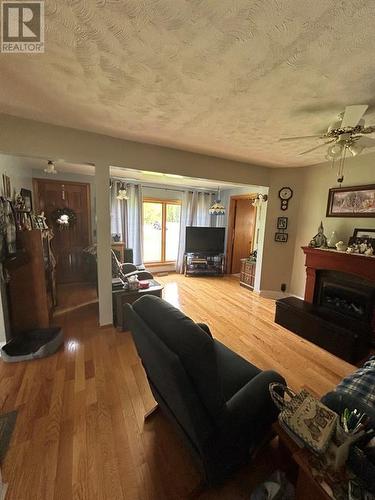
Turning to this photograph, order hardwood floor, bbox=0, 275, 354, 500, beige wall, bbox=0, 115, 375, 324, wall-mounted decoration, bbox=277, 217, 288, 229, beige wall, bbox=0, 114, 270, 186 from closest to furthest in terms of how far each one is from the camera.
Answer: hardwood floor, bbox=0, 275, 354, 500 → beige wall, bbox=0, 114, 270, 186 → beige wall, bbox=0, 115, 375, 324 → wall-mounted decoration, bbox=277, 217, 288, 229

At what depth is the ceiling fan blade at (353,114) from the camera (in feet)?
5.04

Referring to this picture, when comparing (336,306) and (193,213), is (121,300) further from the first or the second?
(193,213)

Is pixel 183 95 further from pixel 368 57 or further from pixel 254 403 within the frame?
pixel 254 403

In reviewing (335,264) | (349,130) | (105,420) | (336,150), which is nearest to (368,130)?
(349,130)

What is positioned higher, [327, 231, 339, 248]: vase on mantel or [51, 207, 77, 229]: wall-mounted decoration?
[51, 207, 77, 229]: wall-mounted decoration

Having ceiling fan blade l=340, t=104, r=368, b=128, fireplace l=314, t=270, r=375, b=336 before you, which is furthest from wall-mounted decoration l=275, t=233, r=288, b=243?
ceiling fan blade l=340, t=104, r=368, b=128

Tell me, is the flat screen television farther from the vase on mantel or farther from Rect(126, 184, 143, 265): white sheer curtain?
the vase on mantel

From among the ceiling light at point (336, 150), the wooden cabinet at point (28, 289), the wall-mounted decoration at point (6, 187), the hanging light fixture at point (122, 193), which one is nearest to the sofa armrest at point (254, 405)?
the ceiling light at point (336, 150)

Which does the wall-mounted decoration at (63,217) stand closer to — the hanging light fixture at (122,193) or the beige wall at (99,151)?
the hanging light fixture at (122,193)

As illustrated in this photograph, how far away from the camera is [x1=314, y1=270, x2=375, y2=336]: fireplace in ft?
8.29

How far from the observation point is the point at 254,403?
1097 millimetres

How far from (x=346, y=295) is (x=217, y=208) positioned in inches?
134

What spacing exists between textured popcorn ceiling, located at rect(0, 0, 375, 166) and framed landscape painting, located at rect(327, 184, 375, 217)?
1.34 meters

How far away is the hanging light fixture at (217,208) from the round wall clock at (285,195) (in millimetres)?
1836
